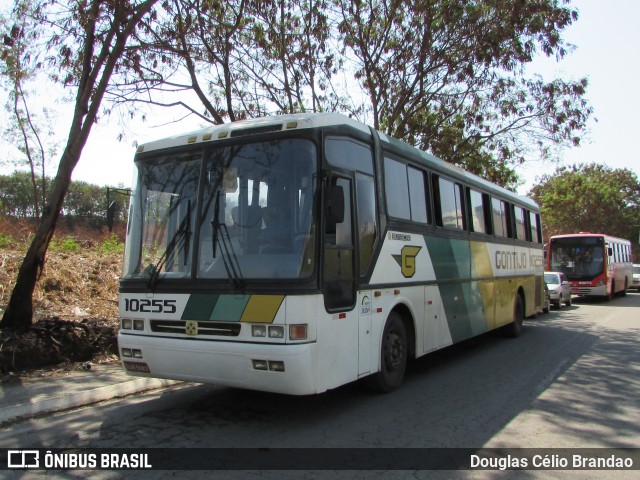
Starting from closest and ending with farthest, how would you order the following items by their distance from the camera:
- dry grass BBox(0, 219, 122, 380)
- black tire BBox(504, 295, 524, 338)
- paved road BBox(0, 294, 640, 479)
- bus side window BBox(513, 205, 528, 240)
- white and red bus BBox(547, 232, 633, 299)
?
paved road BBox(0, 294, 640, 479) < dry grass BBox(0, 219, 122, 380) < black tire BBox(504, 295, 524, 338) < bus side window BBox(513, 205, 528, 240) < white and red bus BBox(547, 232, 633, 299)

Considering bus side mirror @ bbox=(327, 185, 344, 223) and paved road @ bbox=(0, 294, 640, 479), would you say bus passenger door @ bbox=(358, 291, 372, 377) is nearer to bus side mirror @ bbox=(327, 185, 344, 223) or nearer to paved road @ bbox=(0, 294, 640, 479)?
paved road @ bbox=(0, 294, 640, 479)

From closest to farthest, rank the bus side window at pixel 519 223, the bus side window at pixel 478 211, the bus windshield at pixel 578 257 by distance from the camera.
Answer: the bus side window at pixel 478 211 → the bus side window at pixel 519 223 → the bus windshield at pixel 578 257

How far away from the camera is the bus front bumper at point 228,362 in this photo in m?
5.15

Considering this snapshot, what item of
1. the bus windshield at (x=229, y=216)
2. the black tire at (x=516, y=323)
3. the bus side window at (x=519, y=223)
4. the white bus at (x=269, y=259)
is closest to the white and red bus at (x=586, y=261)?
the bus side window at (x=519, y=223)

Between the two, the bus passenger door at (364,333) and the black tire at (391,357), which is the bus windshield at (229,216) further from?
the black tire at (391,357)

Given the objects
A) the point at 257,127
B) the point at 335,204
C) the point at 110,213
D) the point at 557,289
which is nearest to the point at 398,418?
the point at 335,204

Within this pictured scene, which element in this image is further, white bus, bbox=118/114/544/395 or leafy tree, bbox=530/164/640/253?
leafy tree, bbox=530/164/640/253

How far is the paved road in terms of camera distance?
16.7 feet

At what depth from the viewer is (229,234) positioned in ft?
18.6

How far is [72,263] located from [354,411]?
10.7 m

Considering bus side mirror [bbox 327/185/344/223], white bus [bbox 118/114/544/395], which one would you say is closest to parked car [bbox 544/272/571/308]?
white bus [bbox 118/114/544/395]

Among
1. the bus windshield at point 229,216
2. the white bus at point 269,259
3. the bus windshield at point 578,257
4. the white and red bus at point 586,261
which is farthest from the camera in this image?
the bus windshield at point 578,257

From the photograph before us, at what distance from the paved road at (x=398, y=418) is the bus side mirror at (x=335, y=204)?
217cm

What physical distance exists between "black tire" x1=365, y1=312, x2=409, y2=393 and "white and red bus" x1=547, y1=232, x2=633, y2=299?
21.4 meters
